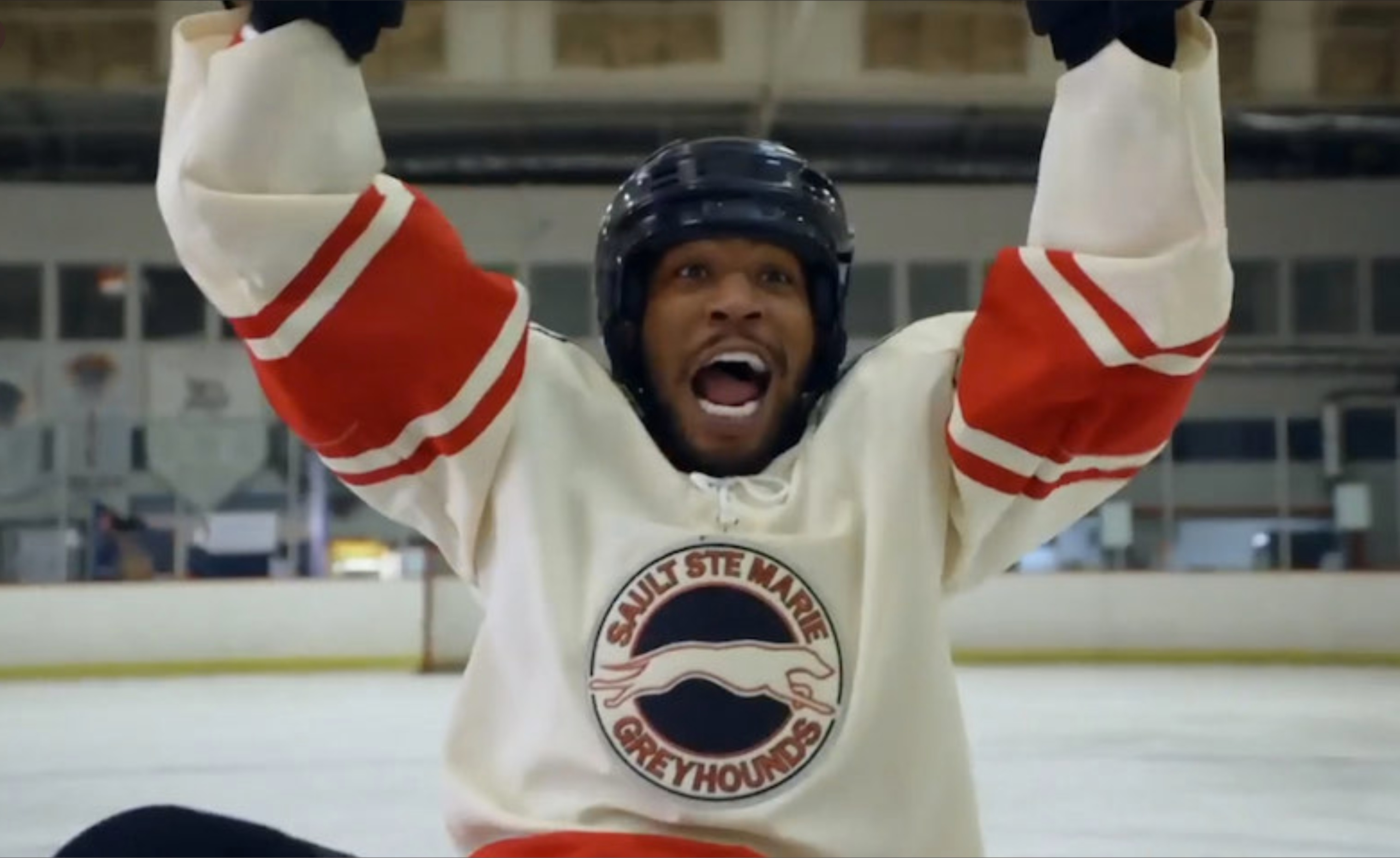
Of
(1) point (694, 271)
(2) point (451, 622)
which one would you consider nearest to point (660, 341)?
(1) point (694, 271)

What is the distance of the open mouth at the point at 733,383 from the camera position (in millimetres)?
1188

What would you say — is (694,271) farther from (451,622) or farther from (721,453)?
(451,622)

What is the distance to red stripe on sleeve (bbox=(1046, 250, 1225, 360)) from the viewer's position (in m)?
1.07

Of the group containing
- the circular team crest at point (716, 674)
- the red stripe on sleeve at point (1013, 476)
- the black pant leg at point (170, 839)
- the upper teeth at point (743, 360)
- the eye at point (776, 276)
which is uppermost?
the eye at point (776, 276)

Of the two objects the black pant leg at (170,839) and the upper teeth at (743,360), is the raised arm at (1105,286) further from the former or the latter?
the black pant leg at (170,839)

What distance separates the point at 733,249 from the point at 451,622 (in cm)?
516

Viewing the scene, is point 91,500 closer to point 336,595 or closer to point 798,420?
point 336,595

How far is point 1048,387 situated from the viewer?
3.62 ft

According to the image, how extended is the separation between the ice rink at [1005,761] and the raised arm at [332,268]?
15.2 inches

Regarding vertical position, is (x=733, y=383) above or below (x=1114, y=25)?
below

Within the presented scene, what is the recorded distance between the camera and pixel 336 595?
21.1 feet

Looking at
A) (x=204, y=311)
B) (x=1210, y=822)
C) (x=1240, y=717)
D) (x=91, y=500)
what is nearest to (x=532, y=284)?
(x=204, y=311)

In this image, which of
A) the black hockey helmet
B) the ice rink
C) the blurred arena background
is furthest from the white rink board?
the black hockey helmet

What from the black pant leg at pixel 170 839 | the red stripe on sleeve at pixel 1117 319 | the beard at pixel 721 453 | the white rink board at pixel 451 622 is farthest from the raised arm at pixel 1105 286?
the white rink board at pixel 451 622
